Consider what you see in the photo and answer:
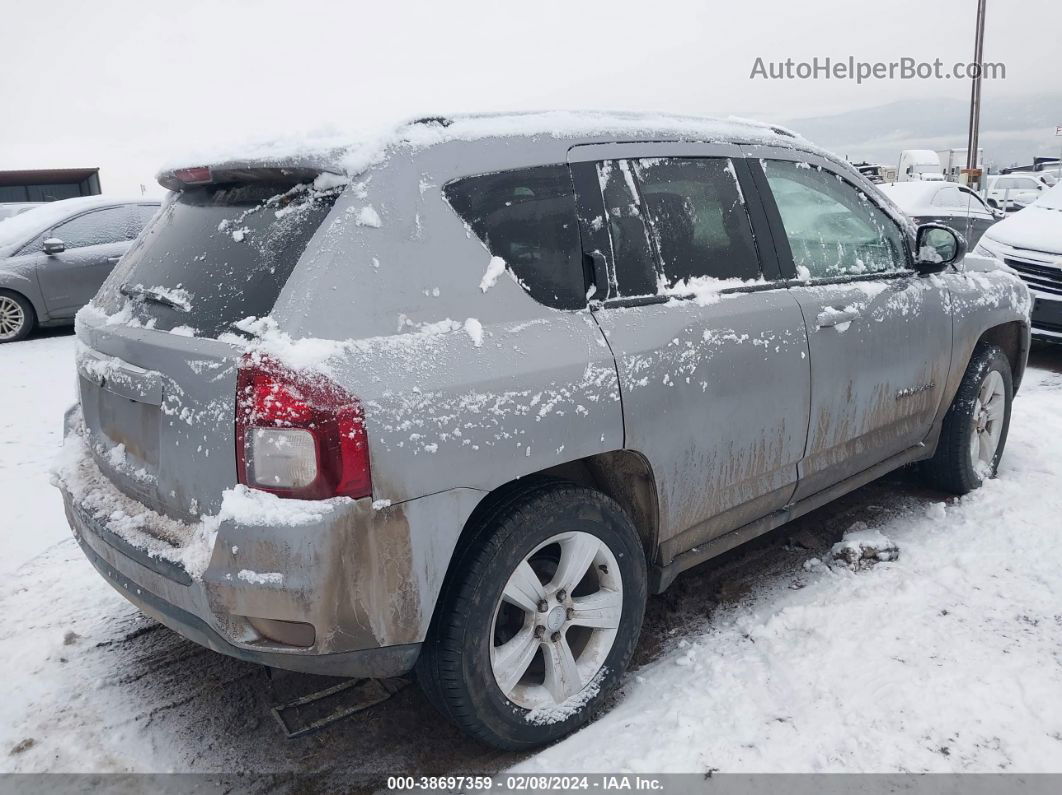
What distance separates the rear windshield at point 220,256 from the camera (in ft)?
7.30

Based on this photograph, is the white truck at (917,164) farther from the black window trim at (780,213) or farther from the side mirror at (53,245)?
the black window trim at (780,213)

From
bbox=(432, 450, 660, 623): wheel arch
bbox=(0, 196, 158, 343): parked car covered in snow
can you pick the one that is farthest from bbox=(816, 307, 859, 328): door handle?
bbox=(0, 196, 158, 343): parked car covered in snow

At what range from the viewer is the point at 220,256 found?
2.40 m

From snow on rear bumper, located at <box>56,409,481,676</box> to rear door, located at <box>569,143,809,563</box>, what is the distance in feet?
2.58

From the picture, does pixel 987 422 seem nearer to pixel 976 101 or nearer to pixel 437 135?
pixel 437 135

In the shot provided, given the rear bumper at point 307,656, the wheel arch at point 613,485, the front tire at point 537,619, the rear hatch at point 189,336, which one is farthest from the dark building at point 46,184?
the front tire at point 537,619

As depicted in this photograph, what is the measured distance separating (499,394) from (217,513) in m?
0.80

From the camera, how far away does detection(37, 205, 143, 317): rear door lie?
30.7 ft

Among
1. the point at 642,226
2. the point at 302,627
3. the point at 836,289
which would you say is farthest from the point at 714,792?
the point at 836,289

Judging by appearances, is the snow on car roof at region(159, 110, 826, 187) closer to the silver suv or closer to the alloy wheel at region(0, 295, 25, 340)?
the silver suv

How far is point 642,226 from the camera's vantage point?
2.79 meters

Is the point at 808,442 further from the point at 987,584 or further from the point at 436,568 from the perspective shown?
the point at 436,568

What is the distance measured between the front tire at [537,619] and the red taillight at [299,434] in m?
0.46

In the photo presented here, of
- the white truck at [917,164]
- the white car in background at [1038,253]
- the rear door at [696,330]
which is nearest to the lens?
the rear door at [696,330]
